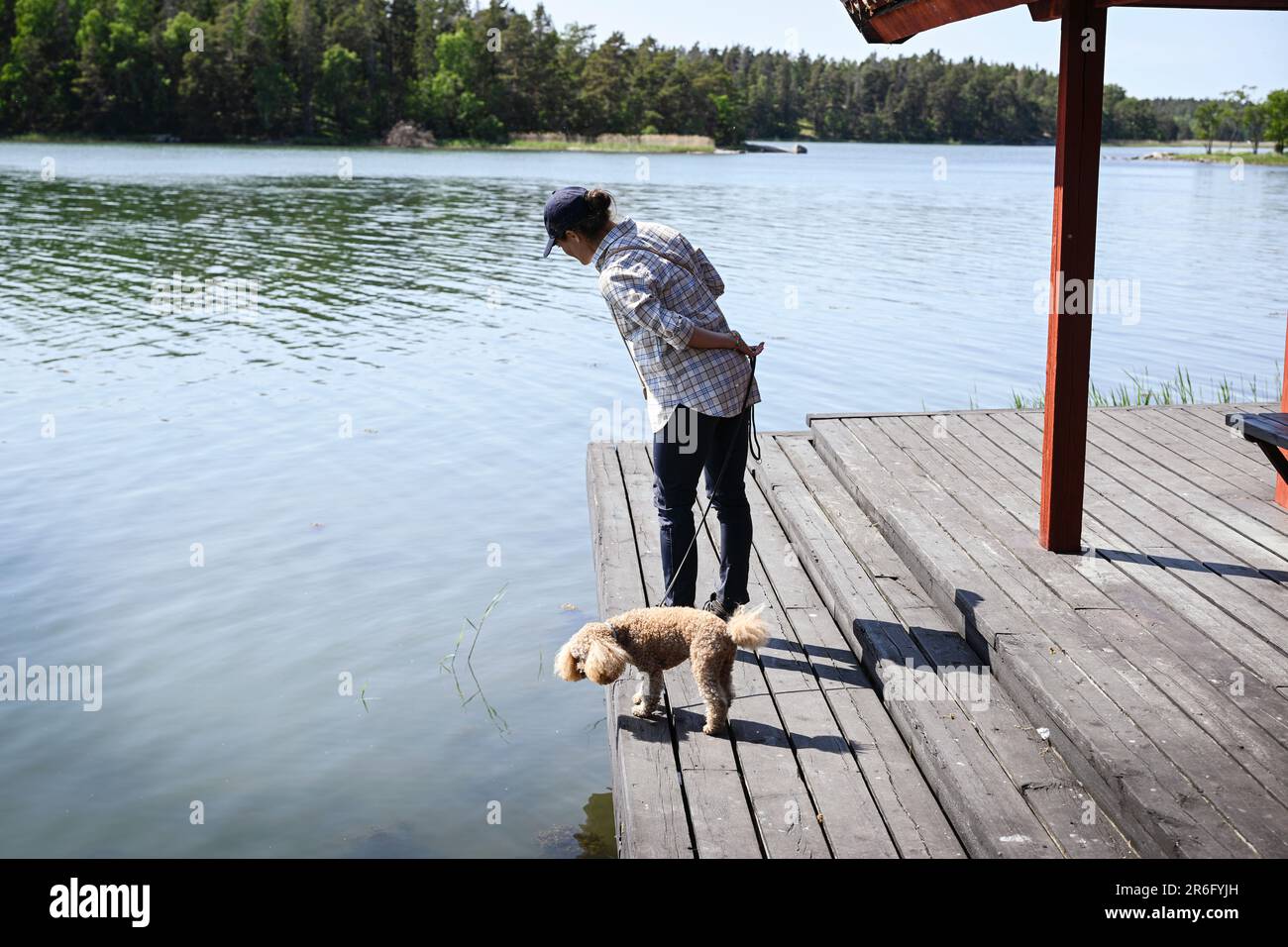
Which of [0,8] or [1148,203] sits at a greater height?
[0,8]

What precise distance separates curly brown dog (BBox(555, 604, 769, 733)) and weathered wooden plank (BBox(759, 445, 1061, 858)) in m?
0.53

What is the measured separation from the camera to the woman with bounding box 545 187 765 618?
397cm

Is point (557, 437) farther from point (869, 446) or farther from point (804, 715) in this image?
point (804, 715)

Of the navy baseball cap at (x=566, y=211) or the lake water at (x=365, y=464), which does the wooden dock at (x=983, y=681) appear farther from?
Result: the navy baseball cap at (x=566, y=211)

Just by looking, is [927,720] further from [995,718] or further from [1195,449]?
[1195,449]

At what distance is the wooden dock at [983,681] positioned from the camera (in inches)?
127

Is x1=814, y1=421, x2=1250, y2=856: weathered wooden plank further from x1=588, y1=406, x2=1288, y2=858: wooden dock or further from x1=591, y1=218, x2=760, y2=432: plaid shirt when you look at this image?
x1=591, y1=218, x2=760, y2=432: plaid shirt

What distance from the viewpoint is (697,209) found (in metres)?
30.7

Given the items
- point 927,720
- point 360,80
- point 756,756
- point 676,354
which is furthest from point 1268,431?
point 360,80

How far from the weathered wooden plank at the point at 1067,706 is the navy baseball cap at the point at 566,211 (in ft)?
6.16

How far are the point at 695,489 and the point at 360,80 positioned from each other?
9669 centimetres
